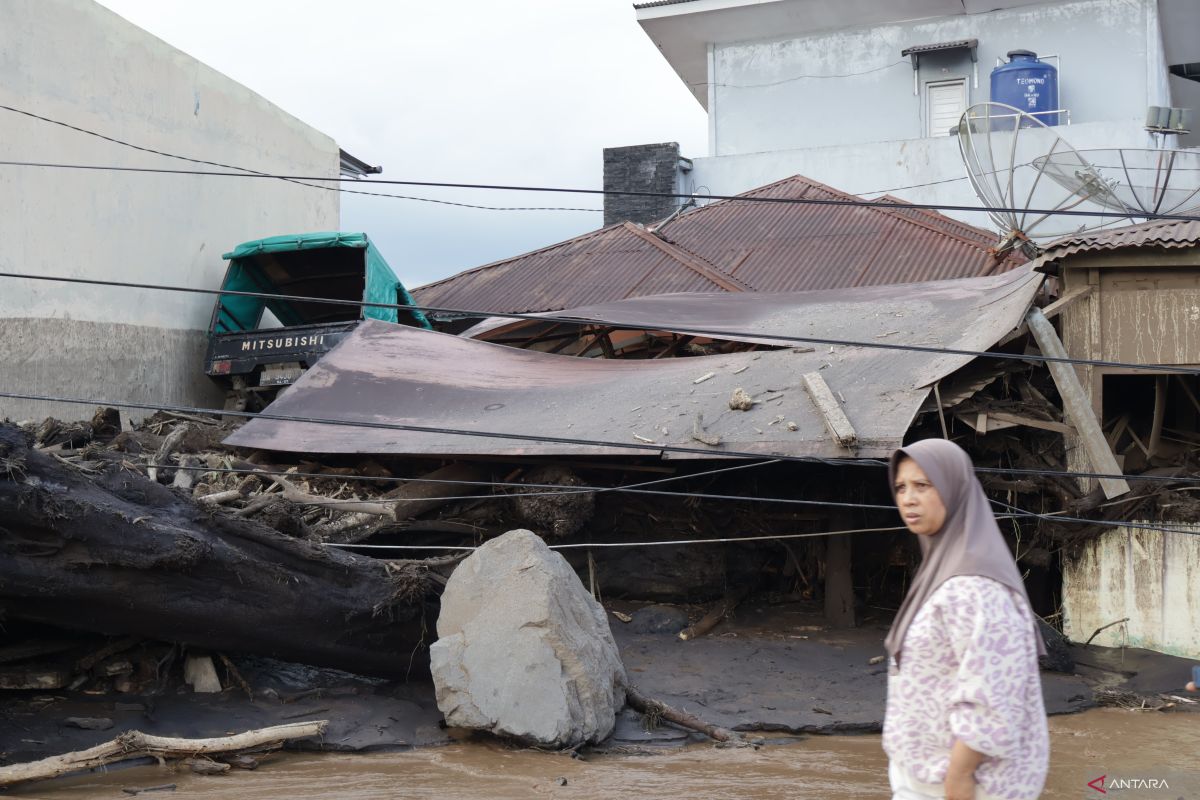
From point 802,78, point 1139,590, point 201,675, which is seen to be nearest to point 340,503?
point 201,675

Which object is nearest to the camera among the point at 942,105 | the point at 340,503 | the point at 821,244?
the point at 340,503

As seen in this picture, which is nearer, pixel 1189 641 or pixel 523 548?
pixel 523 548

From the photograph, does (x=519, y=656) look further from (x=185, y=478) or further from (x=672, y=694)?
(x=185, y=478)

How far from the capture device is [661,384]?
33.4ft

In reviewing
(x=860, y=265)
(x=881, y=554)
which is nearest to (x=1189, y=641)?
(x=881, y=554)

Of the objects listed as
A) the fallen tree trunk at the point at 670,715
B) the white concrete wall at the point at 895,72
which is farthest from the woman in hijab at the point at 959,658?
the white concrete wall at the point at 895,72

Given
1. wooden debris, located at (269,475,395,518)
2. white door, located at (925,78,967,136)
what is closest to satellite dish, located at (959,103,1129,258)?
white door, located at (925,78,967,136)

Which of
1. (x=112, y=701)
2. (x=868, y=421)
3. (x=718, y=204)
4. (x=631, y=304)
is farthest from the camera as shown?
(x=718, y=204)

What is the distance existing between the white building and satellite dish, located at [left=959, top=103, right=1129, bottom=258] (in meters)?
0.73

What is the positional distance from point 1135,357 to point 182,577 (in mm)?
7417

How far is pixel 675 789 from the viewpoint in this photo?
601 cm

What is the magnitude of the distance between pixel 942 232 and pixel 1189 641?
26.6 feet

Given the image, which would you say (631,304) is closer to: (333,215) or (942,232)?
(942,232)

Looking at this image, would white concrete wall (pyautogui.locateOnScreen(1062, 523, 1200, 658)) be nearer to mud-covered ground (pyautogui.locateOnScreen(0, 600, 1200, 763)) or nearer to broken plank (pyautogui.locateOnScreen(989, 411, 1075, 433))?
mud-covered ground (pyautogui.locateOnScreen(0, 600, 1200, 763))
